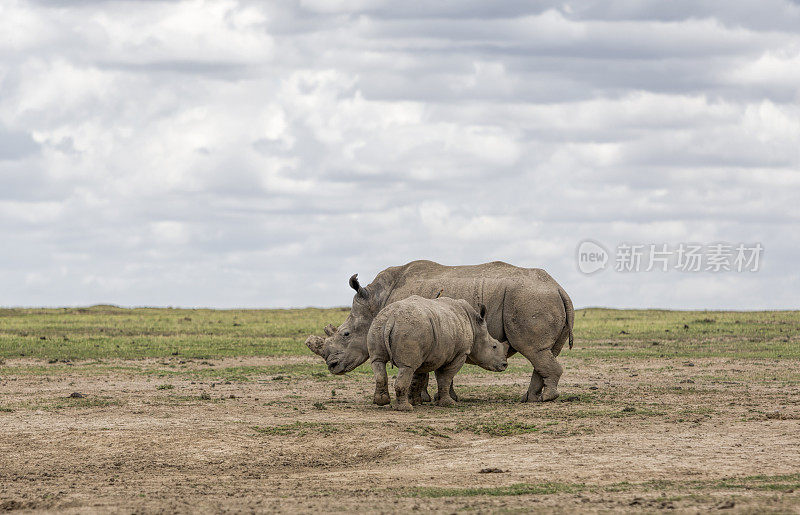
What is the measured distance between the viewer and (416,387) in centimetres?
1596

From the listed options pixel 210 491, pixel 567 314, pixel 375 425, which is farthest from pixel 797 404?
pixel 210 491

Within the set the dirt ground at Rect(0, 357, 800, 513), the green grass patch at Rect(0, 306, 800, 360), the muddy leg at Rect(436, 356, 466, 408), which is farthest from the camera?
the green grass patch at Rect(0, 306, 800, 360)

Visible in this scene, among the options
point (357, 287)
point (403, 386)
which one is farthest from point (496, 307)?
point (403, 386)

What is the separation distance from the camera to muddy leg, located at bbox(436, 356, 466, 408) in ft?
51.5

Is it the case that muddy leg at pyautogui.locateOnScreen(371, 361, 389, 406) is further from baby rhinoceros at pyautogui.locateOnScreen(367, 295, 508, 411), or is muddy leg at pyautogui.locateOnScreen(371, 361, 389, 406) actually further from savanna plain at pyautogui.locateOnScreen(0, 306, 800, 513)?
savanna plain at pyautogui.locateOnScreen(0, 306, 800, 513)

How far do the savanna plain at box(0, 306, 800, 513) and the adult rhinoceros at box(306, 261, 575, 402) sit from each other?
26.1 inches

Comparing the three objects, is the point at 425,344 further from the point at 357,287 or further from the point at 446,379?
the point at 357,287

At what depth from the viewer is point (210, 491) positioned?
9.52 m

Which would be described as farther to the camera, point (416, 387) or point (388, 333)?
point (416, 387)

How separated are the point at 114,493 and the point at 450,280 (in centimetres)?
860

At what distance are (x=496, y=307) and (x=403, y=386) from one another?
2.53 metres

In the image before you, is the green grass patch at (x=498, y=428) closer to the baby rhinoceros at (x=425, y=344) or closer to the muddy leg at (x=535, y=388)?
the baby rhinoceros at (x=425, y=344)

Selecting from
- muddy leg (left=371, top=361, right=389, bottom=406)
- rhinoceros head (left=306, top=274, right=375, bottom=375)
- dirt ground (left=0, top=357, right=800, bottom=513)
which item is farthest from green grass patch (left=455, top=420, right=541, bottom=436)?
rhinoceros head (left=306, top=274, right=375, bottom=375)

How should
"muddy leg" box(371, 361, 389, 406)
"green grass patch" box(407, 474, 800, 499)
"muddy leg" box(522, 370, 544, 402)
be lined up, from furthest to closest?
"muddy leg" box(522, 370, 544, 402), "muddy leg" box(371, 361, 389, 406), "green grass patch" box(407, 474, 800, 499)
